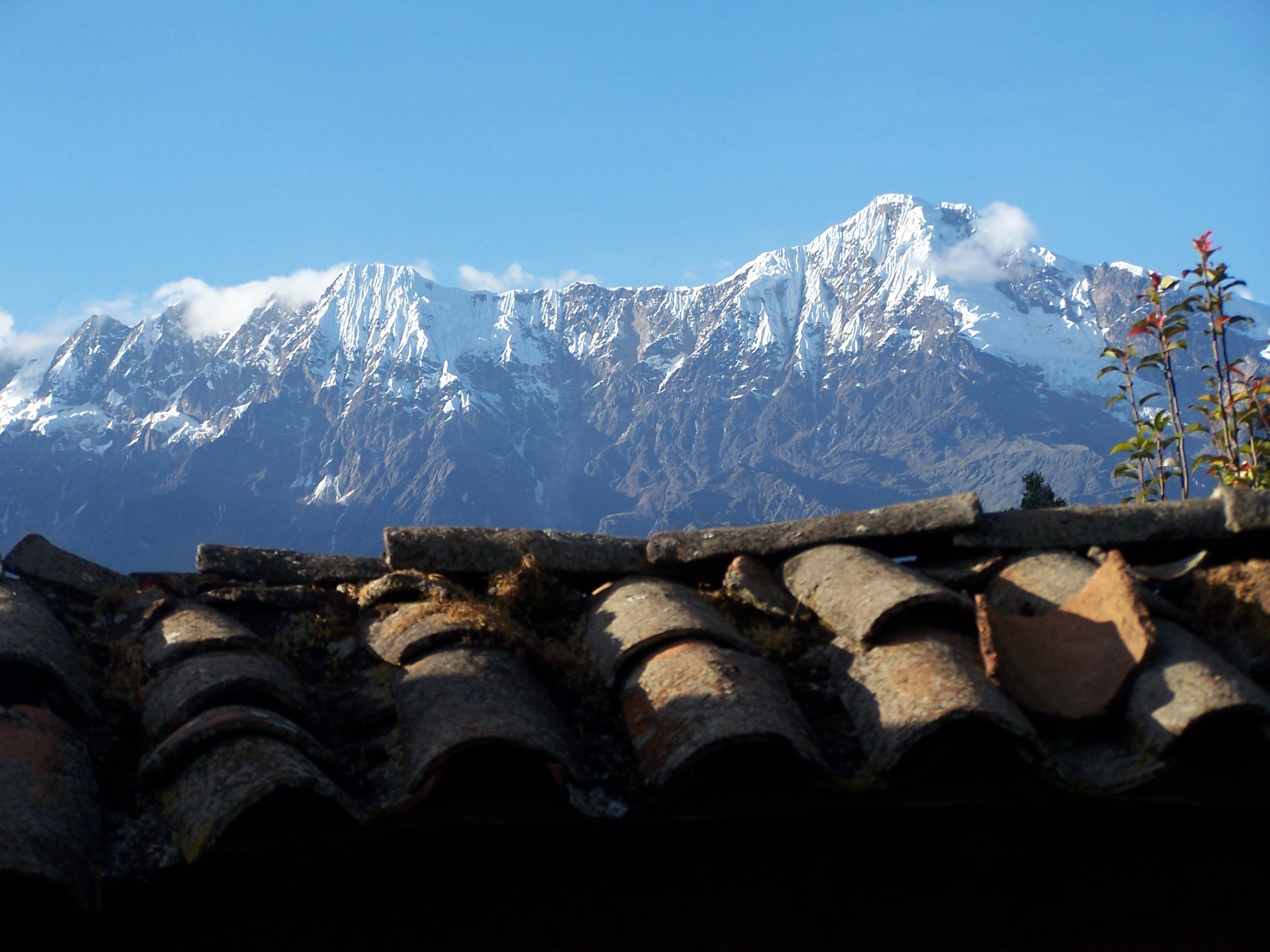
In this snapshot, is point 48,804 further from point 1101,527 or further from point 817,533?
point 1101,527

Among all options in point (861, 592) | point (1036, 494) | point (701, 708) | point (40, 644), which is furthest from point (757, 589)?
point (1036, 494)

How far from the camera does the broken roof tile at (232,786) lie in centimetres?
274

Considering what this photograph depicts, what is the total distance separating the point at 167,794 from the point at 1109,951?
116 inches

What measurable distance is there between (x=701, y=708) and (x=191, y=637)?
72.1 inches

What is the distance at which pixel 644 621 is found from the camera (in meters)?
3.90

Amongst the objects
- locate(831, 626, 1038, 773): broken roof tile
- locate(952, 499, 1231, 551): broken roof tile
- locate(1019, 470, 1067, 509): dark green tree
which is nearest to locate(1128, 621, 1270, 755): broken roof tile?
locate(831, 626, 1038, 773): broken roof tile

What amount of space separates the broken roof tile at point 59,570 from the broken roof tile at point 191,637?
0.49 meters

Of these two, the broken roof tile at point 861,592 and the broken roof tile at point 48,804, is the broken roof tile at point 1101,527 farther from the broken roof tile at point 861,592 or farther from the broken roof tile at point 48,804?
the broken roof tile at point 48,804

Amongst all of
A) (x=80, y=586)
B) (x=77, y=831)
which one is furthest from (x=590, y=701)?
(x=80, y=586)

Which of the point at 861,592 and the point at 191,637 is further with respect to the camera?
the point at 861,592

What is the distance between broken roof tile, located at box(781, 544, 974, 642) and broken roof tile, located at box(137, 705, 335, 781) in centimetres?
182

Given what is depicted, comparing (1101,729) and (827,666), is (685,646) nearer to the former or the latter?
(827,666)

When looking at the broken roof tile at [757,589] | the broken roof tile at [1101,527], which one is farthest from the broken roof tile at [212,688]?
the broken roof tile at [1101,527]

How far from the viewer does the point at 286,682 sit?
A: 3.51 metres
